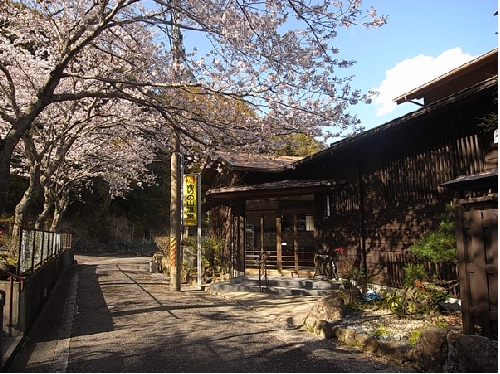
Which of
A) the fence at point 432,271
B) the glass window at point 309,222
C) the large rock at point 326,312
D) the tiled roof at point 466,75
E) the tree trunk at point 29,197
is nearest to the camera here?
the large rock at point 326,312

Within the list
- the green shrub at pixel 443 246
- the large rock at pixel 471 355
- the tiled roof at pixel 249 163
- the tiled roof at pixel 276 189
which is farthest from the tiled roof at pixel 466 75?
the large rock at pixel 471 355

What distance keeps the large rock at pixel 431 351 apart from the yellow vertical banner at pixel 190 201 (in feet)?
33.8

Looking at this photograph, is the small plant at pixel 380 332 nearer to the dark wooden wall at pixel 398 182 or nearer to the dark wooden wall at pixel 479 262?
the dark wooden wall at pixel 479 262

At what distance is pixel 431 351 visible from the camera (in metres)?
4.92

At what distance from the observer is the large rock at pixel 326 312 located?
7.28m

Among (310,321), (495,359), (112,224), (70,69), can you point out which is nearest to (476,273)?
(495,359)

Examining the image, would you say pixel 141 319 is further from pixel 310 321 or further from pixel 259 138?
pixel 259 138

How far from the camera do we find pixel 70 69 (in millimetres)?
11211

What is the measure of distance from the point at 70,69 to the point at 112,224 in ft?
98.1

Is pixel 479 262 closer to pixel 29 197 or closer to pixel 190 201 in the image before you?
pixel 29 197

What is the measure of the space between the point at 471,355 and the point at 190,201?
11310 mm

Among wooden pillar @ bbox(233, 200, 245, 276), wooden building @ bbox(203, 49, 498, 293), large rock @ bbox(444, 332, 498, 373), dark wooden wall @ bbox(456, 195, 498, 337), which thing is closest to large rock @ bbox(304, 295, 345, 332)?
dark wooden wall @ bbox(456, 195, 498, 337)

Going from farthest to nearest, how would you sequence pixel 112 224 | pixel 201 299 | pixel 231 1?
pixel 112 224 → pixel 201 299 → pixel 231 1

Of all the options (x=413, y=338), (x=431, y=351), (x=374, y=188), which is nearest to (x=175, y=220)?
(x=374, y=188)
